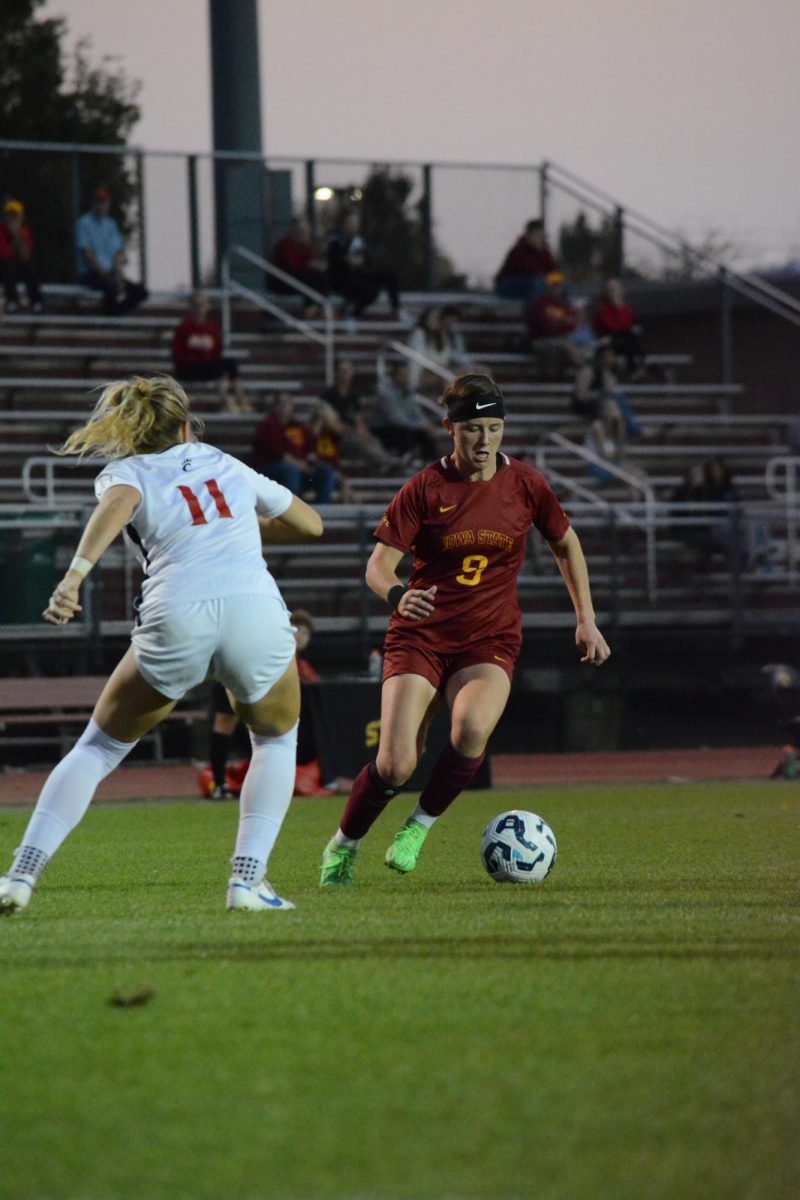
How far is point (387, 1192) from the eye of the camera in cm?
348

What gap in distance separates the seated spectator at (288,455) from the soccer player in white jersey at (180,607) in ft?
44.5

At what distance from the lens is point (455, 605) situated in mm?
8680

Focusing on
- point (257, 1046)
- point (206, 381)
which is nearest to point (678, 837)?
point (257, 1046)

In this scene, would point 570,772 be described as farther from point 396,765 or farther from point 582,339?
point 396,765

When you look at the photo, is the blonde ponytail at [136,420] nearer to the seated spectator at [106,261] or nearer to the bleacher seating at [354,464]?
the bleacher seating at [354,464]

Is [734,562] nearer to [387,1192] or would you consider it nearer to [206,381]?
[206,381]

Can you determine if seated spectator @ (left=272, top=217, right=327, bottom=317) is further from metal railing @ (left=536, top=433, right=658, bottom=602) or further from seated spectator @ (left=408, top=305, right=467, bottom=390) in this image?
metal railing @ (left=536, top=433, right=658, bottom=602)

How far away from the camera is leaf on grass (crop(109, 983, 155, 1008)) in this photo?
17.4ft

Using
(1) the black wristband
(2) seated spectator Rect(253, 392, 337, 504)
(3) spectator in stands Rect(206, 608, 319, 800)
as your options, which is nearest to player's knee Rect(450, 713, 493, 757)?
(1) the black wristband

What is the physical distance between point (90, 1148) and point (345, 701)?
1274 centimetres

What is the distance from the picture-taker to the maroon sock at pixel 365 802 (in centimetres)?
849

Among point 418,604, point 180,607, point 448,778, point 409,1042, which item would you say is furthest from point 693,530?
point 409,1042

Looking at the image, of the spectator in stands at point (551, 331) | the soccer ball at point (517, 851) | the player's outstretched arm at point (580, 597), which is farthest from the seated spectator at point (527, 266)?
the soccer ball at point (517, 851)

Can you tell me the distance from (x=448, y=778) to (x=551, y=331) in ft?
61.4
